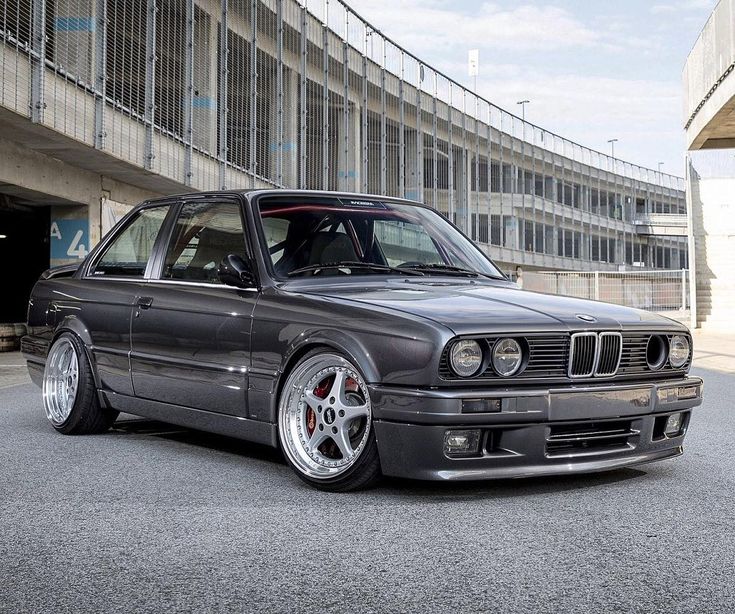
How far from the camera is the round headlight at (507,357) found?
4.44 m

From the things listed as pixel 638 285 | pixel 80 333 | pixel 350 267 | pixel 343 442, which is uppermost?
pixel 638 285

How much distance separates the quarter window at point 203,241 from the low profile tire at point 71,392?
939mm

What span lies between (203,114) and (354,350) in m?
19.7

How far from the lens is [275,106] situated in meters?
27.5

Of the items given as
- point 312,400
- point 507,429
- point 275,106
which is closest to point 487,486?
point 507,429

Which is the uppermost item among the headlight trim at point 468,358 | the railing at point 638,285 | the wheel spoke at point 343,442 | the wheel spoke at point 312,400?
the railing at point 638,285

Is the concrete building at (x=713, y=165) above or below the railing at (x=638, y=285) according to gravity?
above

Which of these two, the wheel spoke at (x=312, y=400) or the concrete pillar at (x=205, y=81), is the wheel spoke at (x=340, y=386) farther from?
the concrete pillar at (x=205, y=81)

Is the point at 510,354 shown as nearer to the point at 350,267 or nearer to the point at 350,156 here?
the point at 350,267

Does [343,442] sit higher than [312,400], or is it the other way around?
[312,400]

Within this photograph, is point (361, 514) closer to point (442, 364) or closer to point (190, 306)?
point (442, 364)

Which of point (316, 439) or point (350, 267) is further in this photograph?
point (350, 267)

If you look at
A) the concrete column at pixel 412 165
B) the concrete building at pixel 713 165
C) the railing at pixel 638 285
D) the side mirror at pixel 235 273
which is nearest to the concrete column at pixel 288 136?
the railing at pixel 638 285

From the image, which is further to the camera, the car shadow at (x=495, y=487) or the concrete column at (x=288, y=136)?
the concrete column at (x=288, y=136)
